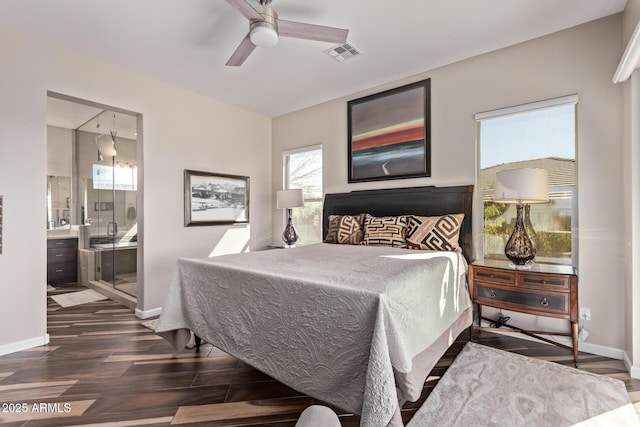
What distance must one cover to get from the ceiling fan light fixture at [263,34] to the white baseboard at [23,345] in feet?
10.4

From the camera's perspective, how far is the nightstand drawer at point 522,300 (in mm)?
2271

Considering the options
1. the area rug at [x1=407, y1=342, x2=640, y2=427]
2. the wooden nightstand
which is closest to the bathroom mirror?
the area rug at [x1=407, y1=342, x2=640, y2=427]

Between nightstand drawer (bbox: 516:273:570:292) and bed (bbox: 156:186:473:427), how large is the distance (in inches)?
17.7

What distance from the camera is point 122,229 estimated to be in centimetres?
444

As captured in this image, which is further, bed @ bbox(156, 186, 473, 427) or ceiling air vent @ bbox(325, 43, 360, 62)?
ceiling air vent @ bbox(325, 43, 360, 62)

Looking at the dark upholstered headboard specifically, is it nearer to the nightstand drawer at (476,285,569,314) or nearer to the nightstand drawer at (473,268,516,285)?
the nightstand drawer at (473,268,516,285)

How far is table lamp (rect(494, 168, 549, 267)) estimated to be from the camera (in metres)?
2.43

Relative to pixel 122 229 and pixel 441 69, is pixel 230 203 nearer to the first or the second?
pixel 122 229

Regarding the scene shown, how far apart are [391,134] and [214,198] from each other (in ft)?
8.36

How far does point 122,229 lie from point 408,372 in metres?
4.58

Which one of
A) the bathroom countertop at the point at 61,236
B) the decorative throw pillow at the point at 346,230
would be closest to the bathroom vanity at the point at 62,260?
the bathroom countertop at the point at 61,236

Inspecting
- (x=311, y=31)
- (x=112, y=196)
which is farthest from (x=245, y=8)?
(x=112, y=196)

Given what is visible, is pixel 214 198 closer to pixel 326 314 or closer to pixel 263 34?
pixel 263 34

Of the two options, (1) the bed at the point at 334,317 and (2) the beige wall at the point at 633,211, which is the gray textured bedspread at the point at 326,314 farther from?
(2) the beige wall at the point at 633,211
